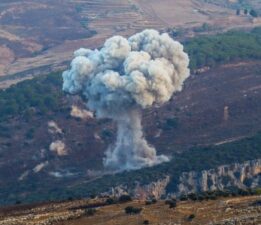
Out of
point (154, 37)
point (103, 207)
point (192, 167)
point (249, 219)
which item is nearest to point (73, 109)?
point (154, 37)

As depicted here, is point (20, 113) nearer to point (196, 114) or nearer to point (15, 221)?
point (196, 114)

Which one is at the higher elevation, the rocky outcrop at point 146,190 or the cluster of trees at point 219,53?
the cluster of trees at point 219,53

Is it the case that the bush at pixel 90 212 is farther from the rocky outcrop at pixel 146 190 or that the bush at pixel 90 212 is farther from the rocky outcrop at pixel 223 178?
the rocky outcrop at pixel 223 178

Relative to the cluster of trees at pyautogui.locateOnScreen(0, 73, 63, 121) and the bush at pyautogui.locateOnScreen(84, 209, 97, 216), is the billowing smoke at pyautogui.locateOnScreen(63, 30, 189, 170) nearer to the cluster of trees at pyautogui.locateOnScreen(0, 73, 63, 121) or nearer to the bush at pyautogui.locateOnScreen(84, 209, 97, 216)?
the cluster of trees at pyautogui.locateOnScreen(0, 73, 63, 121)

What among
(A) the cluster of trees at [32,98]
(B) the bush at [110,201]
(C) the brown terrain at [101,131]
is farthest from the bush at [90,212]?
(A) the cluster of trees at [32,98]

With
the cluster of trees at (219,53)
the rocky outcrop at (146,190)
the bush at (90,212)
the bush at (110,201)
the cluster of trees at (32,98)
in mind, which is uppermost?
the bush at (90,212)

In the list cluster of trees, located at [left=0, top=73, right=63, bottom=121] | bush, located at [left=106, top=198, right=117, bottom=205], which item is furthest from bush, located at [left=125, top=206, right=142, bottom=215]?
cluster of trees, located at [left=0, top=73, right=63, bottom=121]
